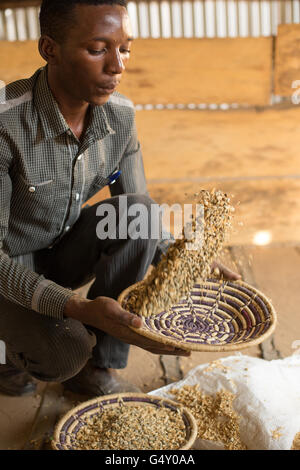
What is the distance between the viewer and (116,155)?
7.21 ft

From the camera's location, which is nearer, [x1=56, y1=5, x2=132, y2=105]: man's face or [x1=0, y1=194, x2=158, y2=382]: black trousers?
[x1=56, y1=5, x2=132, y2=105]: man's face

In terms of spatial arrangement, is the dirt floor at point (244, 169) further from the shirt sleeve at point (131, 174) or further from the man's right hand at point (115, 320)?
the man's right hand at point (115, 320)

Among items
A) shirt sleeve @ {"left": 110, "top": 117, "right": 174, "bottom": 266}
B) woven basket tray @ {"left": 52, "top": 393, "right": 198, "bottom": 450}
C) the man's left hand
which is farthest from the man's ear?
woven basket tray @ {"left": 52, "top": 393, "right": 198, "bottom": 450}

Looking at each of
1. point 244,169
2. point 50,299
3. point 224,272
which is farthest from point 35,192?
point 244,169

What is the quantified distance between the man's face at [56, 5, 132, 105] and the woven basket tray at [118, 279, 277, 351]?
647mm

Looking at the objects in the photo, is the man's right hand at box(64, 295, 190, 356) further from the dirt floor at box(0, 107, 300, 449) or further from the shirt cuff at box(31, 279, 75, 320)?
the dirt floor at box(0, 107, 300, 449)

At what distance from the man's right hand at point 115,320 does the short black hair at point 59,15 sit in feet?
2.61

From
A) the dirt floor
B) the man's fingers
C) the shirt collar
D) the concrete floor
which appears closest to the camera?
the man's fingers

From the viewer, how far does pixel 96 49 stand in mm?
1695

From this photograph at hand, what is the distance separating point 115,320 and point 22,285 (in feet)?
1.22

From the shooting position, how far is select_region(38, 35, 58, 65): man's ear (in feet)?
5.79

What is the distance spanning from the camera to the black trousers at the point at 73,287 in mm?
1976

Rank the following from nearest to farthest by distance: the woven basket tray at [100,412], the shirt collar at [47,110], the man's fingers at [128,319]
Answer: the man's fingers at [128,319] < the woven basket tray at [100,412] < the shirt collar at [47,110]

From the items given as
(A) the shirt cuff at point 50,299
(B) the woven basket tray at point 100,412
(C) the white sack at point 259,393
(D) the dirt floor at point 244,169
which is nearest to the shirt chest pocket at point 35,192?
(A) the shirt cuff at point 50,299
